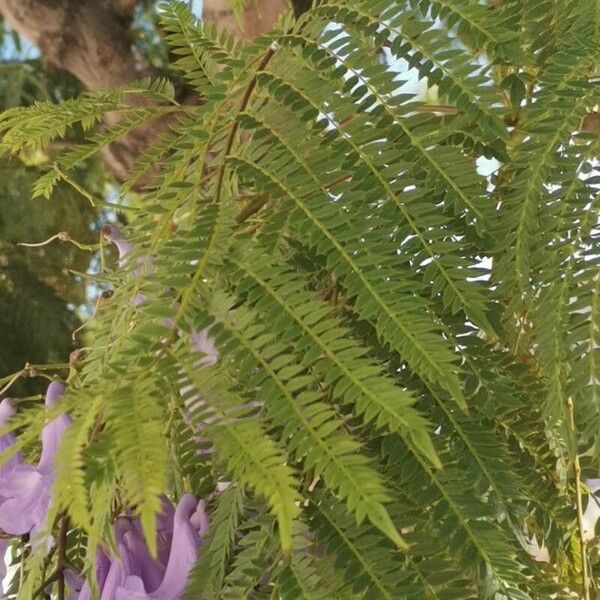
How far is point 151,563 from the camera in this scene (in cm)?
35

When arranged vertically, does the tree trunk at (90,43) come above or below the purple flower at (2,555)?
above

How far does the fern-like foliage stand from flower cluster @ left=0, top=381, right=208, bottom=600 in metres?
0.01

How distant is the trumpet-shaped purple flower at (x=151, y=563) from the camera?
0.34 m

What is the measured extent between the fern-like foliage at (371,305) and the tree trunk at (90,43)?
0.73 meters

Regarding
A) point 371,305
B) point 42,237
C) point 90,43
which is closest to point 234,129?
point 371,305

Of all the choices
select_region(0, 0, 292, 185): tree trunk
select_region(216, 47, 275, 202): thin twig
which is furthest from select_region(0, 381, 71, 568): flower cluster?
select_region(0, 0, 292, 185): tree trunk

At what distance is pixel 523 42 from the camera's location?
1.19ft

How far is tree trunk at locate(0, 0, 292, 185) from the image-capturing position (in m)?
1.04

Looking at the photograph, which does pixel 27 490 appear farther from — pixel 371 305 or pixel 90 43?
pixel 90 43

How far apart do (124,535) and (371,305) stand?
16 centimetres

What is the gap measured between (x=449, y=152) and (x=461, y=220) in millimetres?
27

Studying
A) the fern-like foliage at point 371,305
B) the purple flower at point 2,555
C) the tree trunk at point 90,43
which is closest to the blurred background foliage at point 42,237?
the tree trunk at point 90,43

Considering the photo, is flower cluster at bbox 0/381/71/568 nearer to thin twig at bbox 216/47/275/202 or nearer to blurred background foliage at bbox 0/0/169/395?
thin twig at bbox 216/47/275/202

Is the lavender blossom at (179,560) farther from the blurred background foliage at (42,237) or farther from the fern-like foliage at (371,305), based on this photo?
the blurred background foliage at (42,237)
